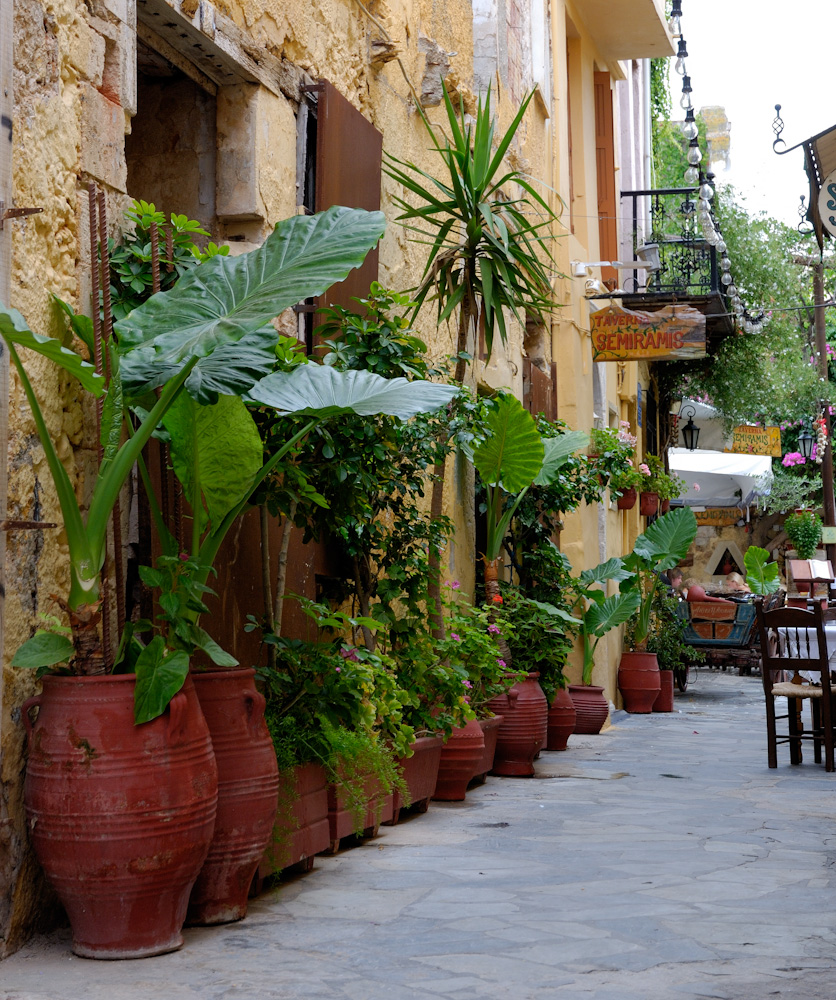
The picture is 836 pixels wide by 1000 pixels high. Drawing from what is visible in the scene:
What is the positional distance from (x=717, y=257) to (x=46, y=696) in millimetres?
11614

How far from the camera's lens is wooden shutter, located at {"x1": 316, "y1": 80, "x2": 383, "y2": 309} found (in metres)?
5.68

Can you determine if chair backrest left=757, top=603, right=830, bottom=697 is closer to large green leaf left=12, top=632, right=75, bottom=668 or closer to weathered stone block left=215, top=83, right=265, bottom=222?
weathered stone block left=215, top=83, right=265, bottom=222

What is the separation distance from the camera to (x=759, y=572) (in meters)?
16.2

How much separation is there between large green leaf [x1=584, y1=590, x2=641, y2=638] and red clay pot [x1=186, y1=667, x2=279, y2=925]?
6.13 metres

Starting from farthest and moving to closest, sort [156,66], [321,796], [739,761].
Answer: [739,761]
[156,66]
[321,796]

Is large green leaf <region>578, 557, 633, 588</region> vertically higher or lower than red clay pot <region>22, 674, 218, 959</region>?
higher

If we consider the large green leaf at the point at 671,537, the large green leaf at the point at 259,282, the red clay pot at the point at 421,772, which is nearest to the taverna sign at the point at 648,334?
the large green leaf at the point at 671,537

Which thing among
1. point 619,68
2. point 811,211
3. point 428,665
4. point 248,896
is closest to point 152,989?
point 248,896

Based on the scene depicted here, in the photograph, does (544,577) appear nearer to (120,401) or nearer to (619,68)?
(120,401)

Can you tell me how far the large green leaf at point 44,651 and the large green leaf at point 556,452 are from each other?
16.3 feet

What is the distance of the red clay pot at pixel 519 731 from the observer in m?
7.37

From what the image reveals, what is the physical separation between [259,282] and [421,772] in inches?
124

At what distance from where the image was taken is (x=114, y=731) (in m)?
3.26

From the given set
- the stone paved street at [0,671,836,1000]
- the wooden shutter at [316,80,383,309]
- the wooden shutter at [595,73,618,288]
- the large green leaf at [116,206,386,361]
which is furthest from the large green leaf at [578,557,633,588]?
the large green leaf at [116,206,386,361]
